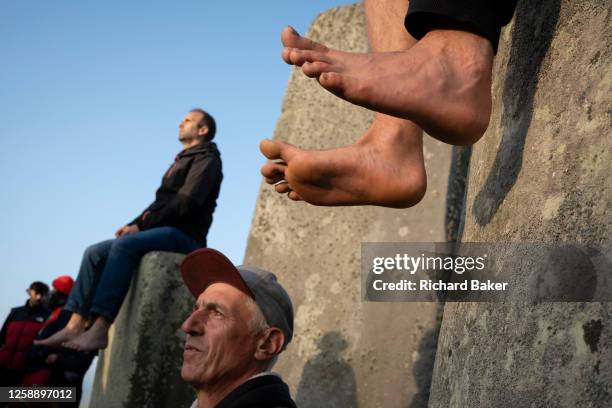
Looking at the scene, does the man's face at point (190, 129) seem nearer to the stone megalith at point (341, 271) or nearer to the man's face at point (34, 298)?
the stone megalith at point (341, 271)

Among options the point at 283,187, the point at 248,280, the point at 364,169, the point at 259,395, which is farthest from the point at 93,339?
the point at 364,169

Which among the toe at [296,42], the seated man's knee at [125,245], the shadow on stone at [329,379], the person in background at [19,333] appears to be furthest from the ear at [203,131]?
the toe at [296,42]

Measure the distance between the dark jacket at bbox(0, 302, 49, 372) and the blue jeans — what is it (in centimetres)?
104

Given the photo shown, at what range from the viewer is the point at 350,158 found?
1.36 meters

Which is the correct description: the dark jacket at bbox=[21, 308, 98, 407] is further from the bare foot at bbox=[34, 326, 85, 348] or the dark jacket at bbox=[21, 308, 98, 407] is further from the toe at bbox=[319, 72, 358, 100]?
the toe at bbox=[319, 72, 358, 100]

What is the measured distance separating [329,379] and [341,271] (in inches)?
18.7

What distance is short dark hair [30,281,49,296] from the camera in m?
4.95

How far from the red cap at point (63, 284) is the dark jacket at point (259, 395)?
302 cm

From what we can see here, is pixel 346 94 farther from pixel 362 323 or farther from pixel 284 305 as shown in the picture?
pixel 362 323

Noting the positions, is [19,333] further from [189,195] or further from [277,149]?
[277,149]

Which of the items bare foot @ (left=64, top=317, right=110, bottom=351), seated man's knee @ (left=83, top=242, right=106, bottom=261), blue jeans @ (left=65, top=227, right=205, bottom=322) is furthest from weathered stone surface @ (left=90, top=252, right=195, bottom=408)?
seated man's knee @ (left=83, top=242, right=106, bottom=261)

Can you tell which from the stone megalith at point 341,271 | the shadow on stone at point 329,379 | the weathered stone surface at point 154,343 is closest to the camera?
the stone megalith at point 341,271

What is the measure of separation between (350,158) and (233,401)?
782 mm

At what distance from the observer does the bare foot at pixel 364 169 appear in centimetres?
135
